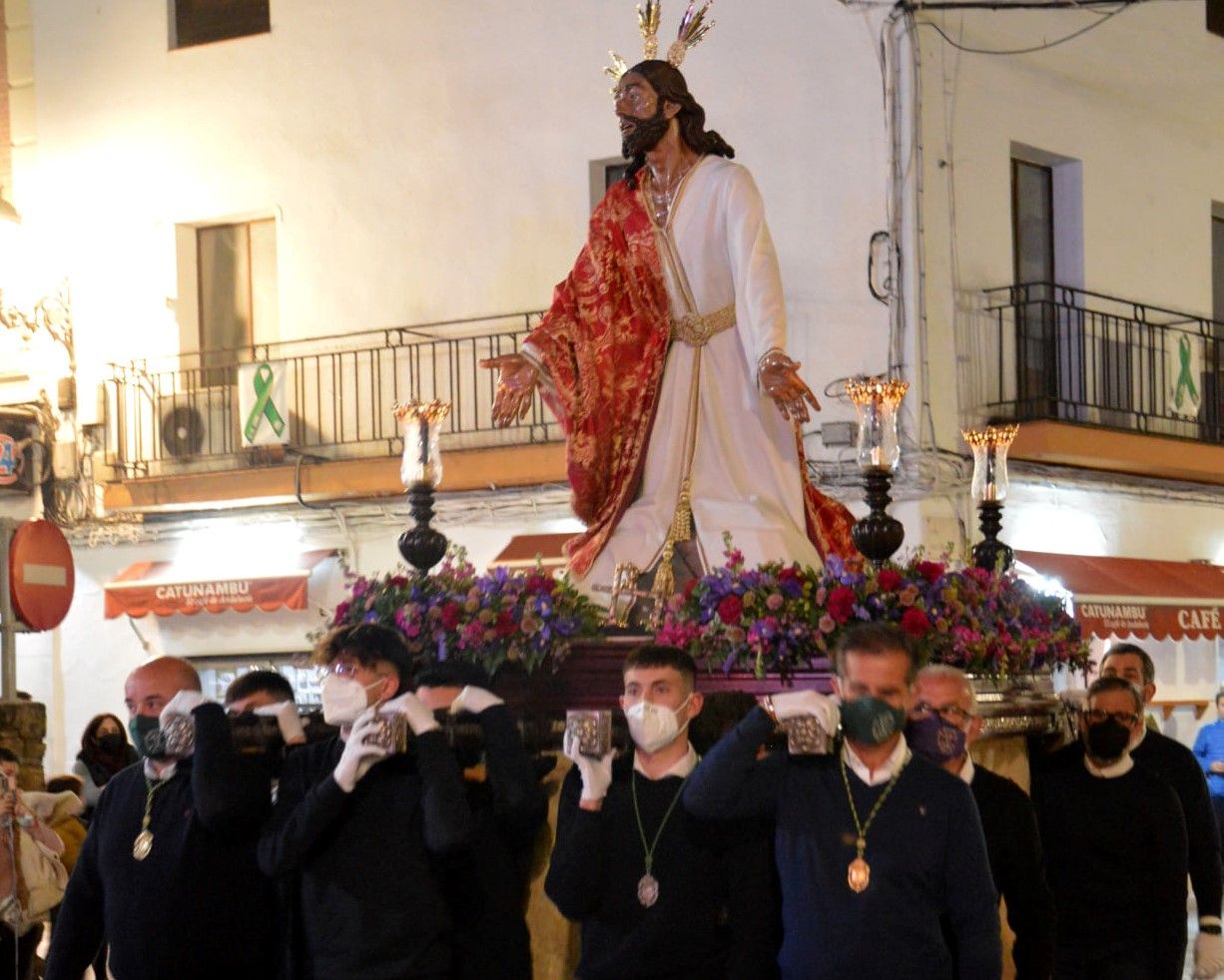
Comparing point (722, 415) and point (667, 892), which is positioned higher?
point (722, 415)

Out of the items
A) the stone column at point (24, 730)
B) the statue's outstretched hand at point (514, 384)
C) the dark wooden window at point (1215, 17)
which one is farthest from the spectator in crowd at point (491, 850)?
the dark wooden window at point (1215, 17)

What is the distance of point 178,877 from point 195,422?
42.2ft

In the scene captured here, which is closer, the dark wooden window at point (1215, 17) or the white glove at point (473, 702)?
the white glove at point (473, 702)

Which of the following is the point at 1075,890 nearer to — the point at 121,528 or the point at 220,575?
the point at 220,575

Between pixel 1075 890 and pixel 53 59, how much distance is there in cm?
1486

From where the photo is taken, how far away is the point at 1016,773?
6.28 metres

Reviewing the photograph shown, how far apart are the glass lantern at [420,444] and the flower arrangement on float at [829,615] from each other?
186cm

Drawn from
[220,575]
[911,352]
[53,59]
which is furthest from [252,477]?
[911,352]

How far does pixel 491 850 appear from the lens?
4.90 metres

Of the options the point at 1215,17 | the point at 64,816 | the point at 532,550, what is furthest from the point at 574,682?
the point at 1215,17

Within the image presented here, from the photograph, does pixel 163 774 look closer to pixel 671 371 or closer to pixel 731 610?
pixel 731 610

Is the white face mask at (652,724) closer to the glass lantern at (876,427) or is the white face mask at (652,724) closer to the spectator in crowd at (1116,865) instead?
the spectator in crowd at (1116,865)

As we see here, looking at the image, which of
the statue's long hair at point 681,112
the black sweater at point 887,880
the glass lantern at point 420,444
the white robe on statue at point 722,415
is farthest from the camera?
the glass lantern at point 420,444

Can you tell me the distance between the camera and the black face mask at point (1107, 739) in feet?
19.1
